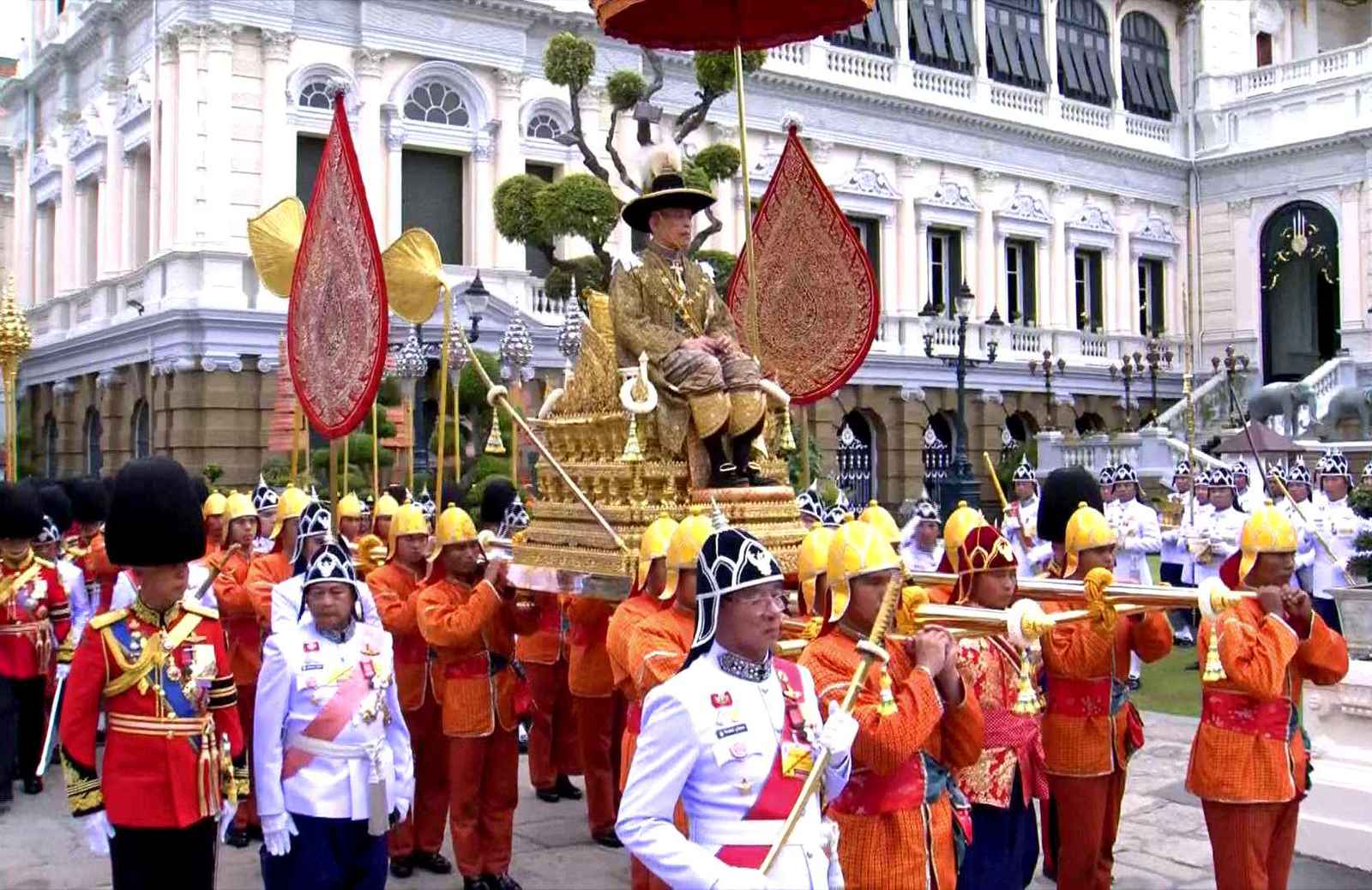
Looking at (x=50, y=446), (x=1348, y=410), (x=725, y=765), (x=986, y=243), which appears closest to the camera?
(x=725, y=765)

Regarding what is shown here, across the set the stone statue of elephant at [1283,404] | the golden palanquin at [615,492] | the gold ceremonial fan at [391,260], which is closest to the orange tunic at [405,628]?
the golden palanquin at [615,492]

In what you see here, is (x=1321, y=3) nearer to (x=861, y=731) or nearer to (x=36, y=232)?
(x=36, y=232)

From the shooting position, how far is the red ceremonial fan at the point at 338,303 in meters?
7.61

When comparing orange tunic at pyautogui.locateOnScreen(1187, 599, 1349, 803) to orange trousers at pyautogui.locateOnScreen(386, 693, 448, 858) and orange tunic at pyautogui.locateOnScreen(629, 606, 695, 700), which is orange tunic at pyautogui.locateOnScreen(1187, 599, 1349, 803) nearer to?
orange tunic at pyautogui.locateOnScreen(629, 606, 695, 700)

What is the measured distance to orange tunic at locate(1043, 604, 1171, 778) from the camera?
5621 millimetres

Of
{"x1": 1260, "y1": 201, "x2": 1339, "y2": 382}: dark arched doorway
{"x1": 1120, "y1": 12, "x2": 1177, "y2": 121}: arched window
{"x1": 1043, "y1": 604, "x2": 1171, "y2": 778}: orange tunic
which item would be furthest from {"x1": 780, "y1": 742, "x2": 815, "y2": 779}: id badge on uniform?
{"x1": 1120, "y1": 12, "x2": 1177, "y2": 121}: arched window

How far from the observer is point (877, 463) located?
29.8 meters

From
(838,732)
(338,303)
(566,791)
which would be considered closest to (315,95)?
(338,303)

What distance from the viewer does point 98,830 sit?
4.76 m

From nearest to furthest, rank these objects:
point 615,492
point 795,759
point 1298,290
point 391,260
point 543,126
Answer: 1. point 795,759
2. point 615,492
3. point 391,260
4. point 543,126
5. point 1298,290

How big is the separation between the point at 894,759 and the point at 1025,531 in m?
9.81

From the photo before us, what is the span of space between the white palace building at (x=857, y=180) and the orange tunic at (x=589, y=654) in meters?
14.6

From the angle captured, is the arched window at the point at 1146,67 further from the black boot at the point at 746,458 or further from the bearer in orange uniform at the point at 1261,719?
the bearer in orange uniform at the point at 1261,719

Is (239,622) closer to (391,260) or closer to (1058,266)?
(391,260)
